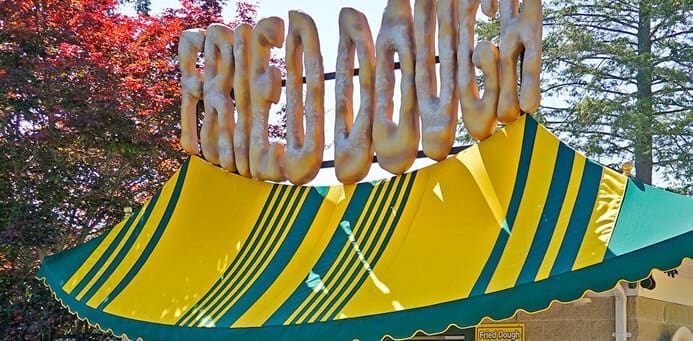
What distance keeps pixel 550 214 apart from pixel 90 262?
495 centimetres

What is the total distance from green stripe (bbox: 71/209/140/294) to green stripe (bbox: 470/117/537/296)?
172 inches

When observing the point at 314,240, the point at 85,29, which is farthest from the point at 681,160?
the point at 314,240

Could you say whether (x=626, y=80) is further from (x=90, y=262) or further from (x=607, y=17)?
(x=90, y=262)

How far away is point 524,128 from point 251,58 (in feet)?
11.2

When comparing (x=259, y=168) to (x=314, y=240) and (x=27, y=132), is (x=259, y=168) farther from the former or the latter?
(x=27, y=132)

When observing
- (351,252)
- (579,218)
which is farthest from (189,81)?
(579,218)

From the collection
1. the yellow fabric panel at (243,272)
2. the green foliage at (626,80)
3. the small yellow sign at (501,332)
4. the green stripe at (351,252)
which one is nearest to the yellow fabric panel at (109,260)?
Answer: the yellow fabric panel at (243,272)

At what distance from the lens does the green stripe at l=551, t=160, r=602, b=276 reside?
6668mm

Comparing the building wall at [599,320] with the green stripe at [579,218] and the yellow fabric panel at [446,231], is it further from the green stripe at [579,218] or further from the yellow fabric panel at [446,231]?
the yellow fabric panel at [446,231]

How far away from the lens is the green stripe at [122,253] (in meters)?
9.71

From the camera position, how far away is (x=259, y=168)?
1016 centimetres

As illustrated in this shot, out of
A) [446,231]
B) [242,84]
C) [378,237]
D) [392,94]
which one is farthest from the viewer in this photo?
[242,84]

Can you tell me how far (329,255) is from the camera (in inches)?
339

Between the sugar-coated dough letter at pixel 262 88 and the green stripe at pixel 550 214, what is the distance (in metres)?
3.27
